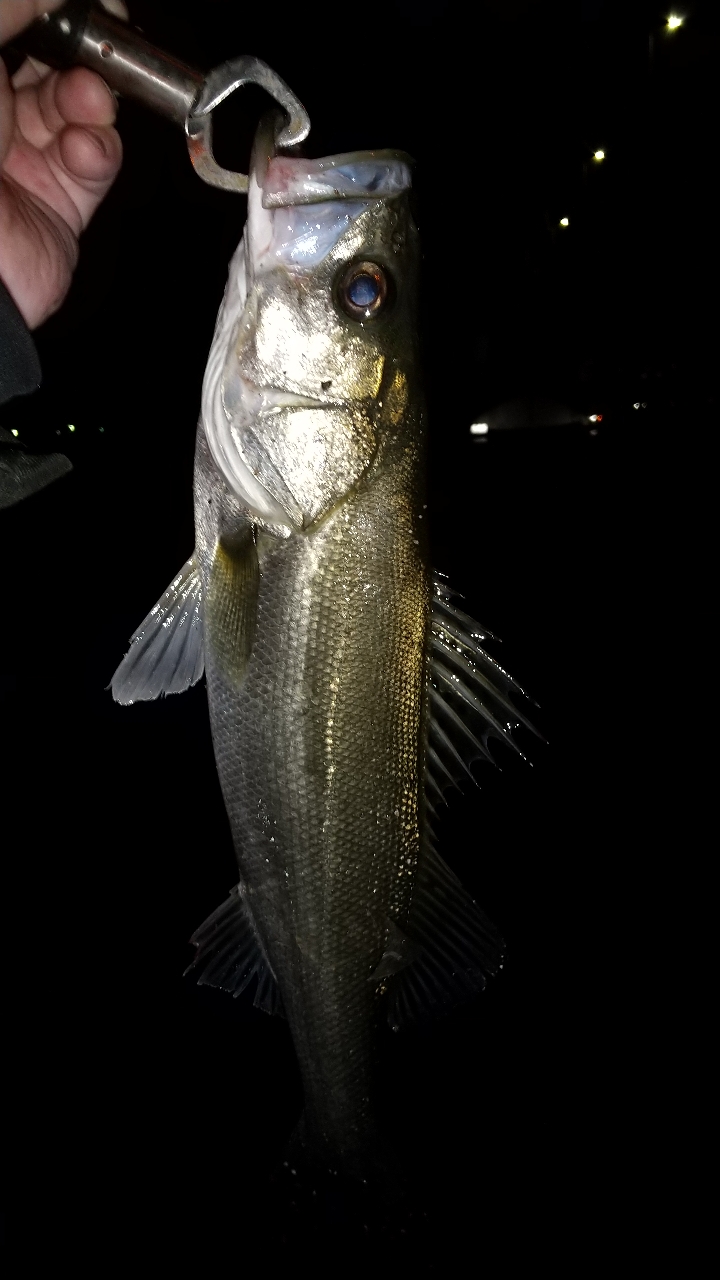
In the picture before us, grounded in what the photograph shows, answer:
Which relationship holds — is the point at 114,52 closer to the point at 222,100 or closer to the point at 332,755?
the point at 222,100

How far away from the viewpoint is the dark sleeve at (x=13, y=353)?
140 cm

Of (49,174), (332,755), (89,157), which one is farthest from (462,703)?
(49,174)

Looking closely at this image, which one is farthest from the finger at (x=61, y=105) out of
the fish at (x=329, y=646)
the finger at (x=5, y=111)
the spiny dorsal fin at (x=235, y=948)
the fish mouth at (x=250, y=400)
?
the spiny dorsal fin at (x=235, y=948)

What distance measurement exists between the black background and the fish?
343 millimetres

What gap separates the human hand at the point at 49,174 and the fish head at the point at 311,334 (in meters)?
0.79

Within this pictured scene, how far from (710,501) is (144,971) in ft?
35.5

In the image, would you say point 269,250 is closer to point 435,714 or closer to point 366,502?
point 366,502

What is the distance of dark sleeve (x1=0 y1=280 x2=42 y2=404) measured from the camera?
4.58 feet

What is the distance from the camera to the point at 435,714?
5.59 ft

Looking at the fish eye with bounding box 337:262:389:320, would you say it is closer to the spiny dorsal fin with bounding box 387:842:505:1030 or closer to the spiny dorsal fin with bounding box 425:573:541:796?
the spiny dorsal fin with bounding box 425:573:541:796

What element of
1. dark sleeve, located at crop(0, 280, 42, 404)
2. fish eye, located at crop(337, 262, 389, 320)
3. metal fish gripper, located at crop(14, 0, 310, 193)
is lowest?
dark sleeve, located at crop(0, 280, 42, 404)

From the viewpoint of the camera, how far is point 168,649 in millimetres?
1587

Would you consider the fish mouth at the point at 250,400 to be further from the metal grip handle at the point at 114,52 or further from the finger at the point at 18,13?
the finger at the point at 18,13

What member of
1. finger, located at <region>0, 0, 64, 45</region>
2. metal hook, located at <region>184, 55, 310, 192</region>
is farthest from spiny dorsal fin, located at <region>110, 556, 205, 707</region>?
finger, located at <region>0, 0, 64, 45</region>
